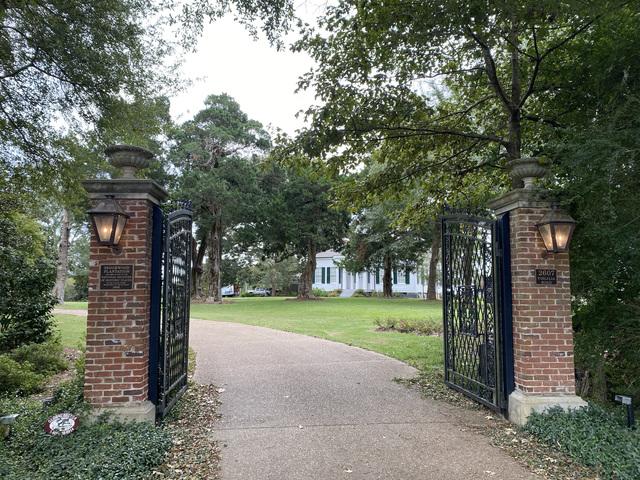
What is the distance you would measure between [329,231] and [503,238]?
2481cm

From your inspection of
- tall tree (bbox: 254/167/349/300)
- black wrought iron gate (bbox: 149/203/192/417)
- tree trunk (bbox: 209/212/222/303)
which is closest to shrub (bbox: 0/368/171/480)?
black wrought iron gate (bbox: 149/203/192/417)

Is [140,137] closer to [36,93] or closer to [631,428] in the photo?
[36,93]

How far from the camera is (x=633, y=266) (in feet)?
16.1

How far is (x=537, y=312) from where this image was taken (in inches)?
201

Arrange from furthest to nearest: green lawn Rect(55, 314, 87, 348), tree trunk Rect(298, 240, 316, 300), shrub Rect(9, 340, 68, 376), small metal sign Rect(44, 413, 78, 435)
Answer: tree trunk Rect(298, 240, 316, 300) → green lawn Rect(55, 314, 87, 348) → shrub Rect(9, 340, 68, 376) → small metal sign Rect(44, 413, 78, 435)

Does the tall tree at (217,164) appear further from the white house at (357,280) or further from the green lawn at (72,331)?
the white house at (357,280)

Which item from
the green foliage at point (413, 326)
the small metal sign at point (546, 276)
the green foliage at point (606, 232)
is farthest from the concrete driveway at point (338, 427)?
the green foliage at point (413, 326)

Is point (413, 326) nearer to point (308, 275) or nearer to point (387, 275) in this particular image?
point (308, 275)

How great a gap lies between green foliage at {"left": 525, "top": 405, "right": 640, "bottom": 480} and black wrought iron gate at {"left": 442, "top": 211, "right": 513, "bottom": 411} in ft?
2.23

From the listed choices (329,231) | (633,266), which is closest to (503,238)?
(633,266)

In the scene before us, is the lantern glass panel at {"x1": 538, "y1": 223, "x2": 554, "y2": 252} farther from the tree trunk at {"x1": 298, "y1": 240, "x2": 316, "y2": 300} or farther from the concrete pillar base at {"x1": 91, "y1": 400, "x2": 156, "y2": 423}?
the tree trunk at {"x1": 298, "y1": 240, "x2": 316, "y2": 300}

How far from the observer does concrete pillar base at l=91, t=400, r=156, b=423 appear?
15.2 ft

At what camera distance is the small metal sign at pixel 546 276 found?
5133 millimetres

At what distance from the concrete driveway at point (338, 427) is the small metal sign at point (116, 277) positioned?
188 centimetres
